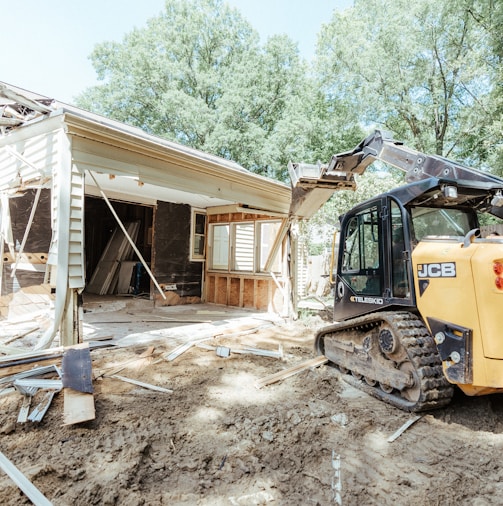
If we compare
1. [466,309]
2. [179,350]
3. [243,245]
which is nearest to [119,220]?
[179,350]

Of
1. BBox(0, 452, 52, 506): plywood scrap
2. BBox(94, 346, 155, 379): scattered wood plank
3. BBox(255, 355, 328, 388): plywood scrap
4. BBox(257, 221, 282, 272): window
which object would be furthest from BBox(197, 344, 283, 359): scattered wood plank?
BBox(257, 221, 282, 272): window

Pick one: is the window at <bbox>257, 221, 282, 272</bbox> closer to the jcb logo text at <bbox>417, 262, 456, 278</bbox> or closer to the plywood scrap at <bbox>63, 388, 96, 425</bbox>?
the jcb logo text at <bbox>417, 262, 456, 278</bbox>

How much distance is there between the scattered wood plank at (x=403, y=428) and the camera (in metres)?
2.79

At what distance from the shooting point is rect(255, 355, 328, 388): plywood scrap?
4023mm

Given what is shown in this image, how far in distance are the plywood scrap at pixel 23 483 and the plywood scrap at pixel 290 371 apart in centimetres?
244

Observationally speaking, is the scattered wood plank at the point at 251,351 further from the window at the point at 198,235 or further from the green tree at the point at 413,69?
the green tree at the point at 413,69

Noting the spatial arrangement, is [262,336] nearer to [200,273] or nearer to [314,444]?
[314,444]

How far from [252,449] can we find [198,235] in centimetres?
820

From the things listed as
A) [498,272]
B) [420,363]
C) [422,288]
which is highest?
[498,272]

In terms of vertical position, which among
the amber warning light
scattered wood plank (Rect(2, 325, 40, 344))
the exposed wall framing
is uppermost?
the amber warning light

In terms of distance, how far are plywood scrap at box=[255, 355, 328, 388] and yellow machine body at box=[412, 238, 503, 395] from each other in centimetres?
194

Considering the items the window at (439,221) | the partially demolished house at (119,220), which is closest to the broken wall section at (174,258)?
the partially demolished house at (119,220)

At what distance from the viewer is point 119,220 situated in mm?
6059

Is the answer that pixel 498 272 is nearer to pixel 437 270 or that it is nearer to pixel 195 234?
pixel 437 270
